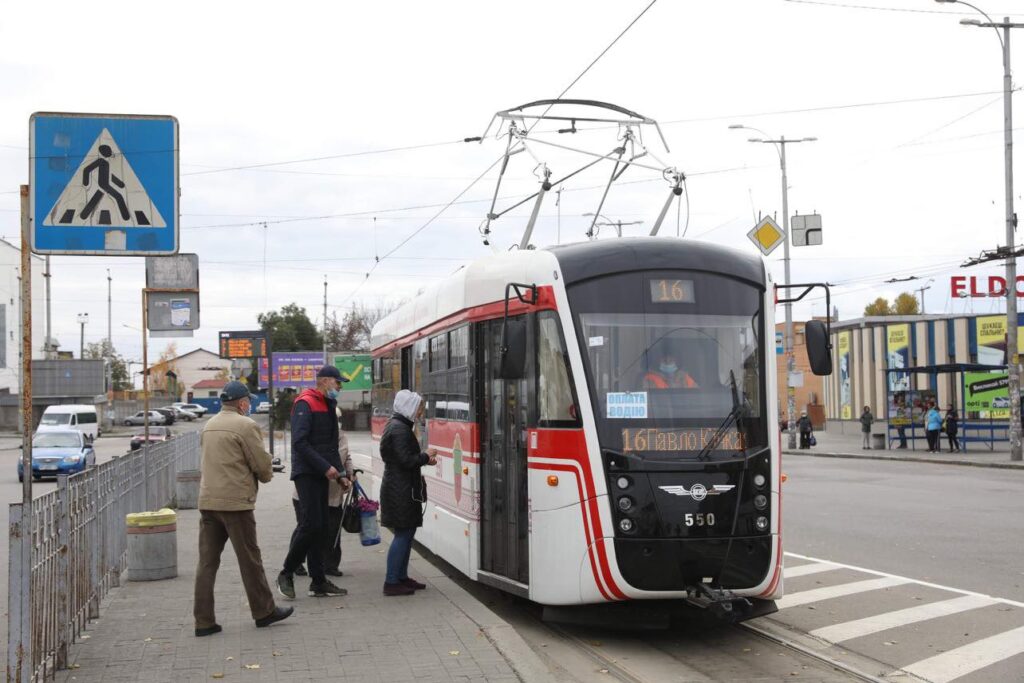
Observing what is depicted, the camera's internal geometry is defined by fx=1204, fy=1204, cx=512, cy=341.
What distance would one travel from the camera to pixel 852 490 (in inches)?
934

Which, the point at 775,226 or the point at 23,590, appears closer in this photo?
the point at 23,590

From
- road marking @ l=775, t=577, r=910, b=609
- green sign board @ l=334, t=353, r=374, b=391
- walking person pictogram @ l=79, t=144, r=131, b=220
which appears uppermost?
walking person pictogram @ l=79, t=144, r=131, b=220

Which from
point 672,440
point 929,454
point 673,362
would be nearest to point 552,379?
point 673,362

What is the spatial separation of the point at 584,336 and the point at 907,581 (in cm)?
489

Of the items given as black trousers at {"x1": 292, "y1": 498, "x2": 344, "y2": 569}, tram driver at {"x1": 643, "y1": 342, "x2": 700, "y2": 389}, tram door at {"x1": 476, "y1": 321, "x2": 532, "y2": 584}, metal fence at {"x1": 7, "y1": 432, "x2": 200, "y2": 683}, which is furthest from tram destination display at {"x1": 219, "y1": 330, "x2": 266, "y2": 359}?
tram driver at {"x1": 643, "y1": 342, "x2": 700, "y2": 389}

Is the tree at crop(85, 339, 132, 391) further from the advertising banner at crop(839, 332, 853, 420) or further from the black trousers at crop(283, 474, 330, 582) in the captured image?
the black trousers at crop(283, 474, 330, 582)

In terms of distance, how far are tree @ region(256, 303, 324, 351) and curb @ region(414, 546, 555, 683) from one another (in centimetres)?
7786

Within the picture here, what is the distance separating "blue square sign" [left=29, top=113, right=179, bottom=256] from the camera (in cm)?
711

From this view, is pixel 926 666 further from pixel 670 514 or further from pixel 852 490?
pixel 852 490

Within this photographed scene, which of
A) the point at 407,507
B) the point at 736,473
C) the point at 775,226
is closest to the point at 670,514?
the point at 736,473

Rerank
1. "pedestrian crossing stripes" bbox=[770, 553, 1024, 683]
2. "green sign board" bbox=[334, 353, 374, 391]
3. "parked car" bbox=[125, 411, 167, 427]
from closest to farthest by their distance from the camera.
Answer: "pedestrian crossing stripes" bbox=[770, 553, 1024, 683] < "green sign board" bbox=[334, 353, 374, 391] < "parked car" bbox=[125, 411, 167, 427]

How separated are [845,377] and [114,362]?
93757mm

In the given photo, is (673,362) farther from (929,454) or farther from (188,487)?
(929,454)

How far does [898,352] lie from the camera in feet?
179
